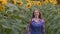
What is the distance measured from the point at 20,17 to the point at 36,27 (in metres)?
1.00

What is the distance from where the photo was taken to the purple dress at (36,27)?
630 cm

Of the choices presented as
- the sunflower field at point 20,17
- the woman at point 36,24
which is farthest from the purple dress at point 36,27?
the sunflower field at point 20,17

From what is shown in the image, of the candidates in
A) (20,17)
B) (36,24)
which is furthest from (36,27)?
(20,17)

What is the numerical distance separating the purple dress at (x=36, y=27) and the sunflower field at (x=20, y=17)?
229 millimetres

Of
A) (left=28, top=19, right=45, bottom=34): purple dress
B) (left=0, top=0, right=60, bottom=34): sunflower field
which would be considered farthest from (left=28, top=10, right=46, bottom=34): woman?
(left=0, top=0, right=60, bottom=34): sunflower field

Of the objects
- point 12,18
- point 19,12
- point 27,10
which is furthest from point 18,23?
point 27,10

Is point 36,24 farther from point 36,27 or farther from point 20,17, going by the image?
point 20,17

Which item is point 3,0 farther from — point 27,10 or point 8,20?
point 27,10

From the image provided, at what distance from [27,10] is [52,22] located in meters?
1.27

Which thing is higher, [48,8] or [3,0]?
[3,0]

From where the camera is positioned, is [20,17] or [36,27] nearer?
[36,27]

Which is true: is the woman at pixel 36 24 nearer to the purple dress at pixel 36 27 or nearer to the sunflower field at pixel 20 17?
the purple dress at pixel 36 27

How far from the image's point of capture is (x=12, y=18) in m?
6.64

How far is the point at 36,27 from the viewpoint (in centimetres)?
631
